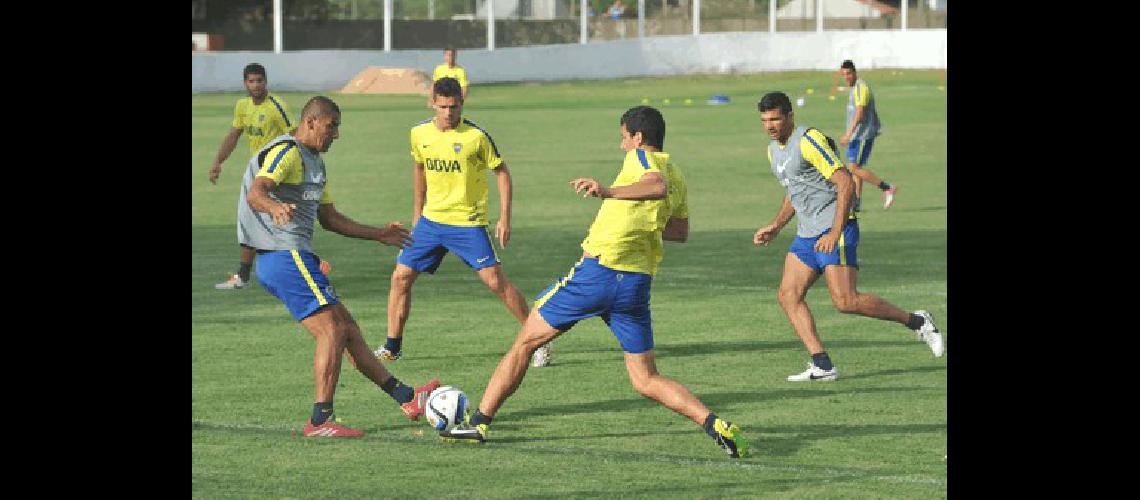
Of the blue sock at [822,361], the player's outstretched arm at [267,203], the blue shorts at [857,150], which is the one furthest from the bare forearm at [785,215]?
the blue shorts at [857,150]

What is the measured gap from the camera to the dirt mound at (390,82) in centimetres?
5894

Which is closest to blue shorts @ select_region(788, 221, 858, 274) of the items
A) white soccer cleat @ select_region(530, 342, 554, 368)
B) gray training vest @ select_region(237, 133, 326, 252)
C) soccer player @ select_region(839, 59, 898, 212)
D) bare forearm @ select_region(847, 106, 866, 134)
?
white soccer cleat @ select_region(530, 342, 554, 368)

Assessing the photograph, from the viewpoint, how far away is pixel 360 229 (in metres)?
11.4

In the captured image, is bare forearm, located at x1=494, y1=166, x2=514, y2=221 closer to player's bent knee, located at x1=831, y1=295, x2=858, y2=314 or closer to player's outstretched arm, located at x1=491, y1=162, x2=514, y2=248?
player's outstretched arm, located at x1=491, y1=162, x2=514, y2=248

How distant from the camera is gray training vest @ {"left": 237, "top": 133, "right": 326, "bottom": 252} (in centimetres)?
1096

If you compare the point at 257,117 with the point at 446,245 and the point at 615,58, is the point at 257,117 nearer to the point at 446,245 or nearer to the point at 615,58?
the point at 446,245

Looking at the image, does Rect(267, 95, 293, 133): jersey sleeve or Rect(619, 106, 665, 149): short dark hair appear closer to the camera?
Rect(619, 106, 665, 149): short dark hair

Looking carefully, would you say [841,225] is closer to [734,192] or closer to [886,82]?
[734,192]

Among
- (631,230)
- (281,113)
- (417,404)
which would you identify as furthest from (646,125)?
(281,113)

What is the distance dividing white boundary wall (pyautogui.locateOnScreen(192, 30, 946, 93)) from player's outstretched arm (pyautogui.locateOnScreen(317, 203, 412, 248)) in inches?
1856

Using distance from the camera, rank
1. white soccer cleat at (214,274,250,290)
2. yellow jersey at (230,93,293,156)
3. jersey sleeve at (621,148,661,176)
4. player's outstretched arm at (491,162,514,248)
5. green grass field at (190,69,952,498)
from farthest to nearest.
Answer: yellow jersey at (230,93,293,156) < white soccer cleat at (214,274,250,290) < player's outstretched arm at (491,162,514,248) < jersey sleeve at (621,148,661,176) < green grass field at (190,69,952,498)

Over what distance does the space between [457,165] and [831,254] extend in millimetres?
2875
